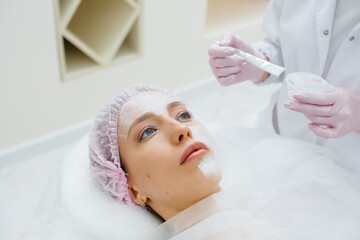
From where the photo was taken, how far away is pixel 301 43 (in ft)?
3.92

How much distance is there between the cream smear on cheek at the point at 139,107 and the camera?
113 centimetres

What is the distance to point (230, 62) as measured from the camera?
1239mm

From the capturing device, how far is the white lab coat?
43.5 inches

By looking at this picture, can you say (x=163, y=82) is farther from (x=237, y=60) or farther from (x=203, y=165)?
(x=203, y=165)

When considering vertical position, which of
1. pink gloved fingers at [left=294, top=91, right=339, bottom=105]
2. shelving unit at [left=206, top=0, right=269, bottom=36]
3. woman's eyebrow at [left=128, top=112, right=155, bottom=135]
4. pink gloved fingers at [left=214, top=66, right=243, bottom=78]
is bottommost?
shelving unit at [left=206, top=0, right=269, bottom=36]

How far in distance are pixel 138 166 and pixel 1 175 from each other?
1.07m

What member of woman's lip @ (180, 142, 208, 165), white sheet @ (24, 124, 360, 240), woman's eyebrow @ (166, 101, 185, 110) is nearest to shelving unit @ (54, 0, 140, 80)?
white sheet @ (24, 124, 360, 240)

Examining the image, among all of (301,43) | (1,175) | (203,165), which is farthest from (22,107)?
(301,43)

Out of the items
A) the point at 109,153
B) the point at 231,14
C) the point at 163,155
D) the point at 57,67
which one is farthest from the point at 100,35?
the point at 163,155

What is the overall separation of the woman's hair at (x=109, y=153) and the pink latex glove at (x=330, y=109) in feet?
1.52

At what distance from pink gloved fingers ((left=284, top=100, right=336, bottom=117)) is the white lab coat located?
0.63ft

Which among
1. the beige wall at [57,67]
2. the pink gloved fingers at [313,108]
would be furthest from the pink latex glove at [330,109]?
the beige wall at [57,67]

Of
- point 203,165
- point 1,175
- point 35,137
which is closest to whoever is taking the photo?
point 203,165

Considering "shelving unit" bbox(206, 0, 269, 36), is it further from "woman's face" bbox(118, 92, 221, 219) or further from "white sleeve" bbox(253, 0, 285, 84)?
"woman's face" bbox(118, 92, 221, 219)
